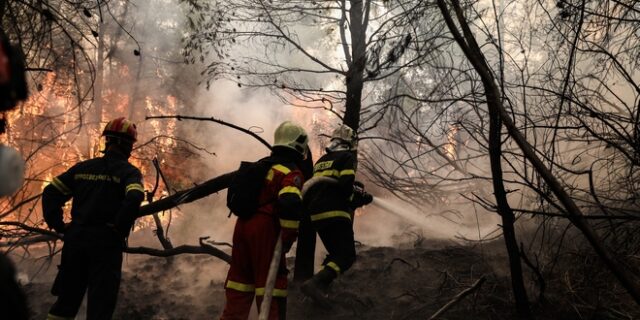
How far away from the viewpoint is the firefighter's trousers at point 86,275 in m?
3.57

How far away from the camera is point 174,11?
55.4 ft

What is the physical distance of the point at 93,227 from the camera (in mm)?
3703

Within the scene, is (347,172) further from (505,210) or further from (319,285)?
(505,210)

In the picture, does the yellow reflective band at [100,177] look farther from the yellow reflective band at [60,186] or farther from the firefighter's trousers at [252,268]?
the firefighter's trousers at [252,268]

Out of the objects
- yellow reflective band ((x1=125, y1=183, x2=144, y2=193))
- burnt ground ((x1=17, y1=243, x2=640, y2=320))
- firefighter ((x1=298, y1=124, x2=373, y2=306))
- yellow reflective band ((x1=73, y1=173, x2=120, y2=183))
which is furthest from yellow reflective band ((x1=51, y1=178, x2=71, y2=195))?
firefighter ((x1=298, y1=124, x2=373, y2=306))

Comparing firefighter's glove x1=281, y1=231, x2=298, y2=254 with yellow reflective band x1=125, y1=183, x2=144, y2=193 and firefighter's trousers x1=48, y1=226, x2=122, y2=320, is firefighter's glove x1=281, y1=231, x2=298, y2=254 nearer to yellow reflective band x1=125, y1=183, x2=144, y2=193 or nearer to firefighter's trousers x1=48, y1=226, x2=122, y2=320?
yellow reflective band x1=125, y1=183, x2=144, y2=193

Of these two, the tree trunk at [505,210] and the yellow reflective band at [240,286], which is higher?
the tree trunk at [505,210]

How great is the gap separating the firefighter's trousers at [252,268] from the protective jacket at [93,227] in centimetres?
98

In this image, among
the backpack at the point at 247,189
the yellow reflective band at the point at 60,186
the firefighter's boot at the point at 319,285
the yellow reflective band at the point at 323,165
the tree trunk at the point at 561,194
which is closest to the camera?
the tree trunk at the point at 561,194

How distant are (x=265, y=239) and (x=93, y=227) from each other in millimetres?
1506

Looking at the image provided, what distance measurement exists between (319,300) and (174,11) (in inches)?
614

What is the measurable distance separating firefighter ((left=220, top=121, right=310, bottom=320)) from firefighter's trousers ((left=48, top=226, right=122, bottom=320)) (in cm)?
101

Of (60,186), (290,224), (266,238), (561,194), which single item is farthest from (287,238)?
(60,186)

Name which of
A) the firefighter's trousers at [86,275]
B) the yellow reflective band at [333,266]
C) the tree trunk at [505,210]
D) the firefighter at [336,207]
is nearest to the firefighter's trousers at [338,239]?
the firefighter at [336,207]
